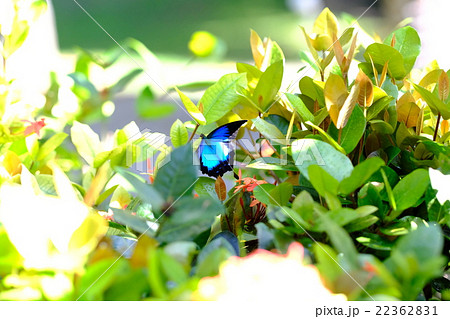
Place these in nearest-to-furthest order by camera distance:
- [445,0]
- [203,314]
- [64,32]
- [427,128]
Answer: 1. [203,314]
2. [427,128]
3. [445,0]
4. [64,32]

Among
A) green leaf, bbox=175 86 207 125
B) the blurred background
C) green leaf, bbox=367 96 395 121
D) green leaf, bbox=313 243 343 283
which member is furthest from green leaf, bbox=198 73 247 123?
the blurred background

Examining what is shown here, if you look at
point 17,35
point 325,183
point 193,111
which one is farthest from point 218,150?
point 17,35

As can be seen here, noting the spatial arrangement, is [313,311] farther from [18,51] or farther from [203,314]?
[18,51]

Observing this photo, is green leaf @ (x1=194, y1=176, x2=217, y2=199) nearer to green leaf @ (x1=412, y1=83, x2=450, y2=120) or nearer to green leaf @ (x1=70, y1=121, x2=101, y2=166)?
green leaf @ (x1=70, y1=121, x2=101, y2=166)

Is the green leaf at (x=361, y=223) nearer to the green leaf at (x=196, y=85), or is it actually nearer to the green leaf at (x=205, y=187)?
the green leaf at (x=205, y=187)

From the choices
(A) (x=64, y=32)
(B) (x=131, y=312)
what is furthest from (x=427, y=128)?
(A) (x=64, y=32)

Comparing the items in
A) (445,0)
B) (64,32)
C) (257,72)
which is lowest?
(257,72)
